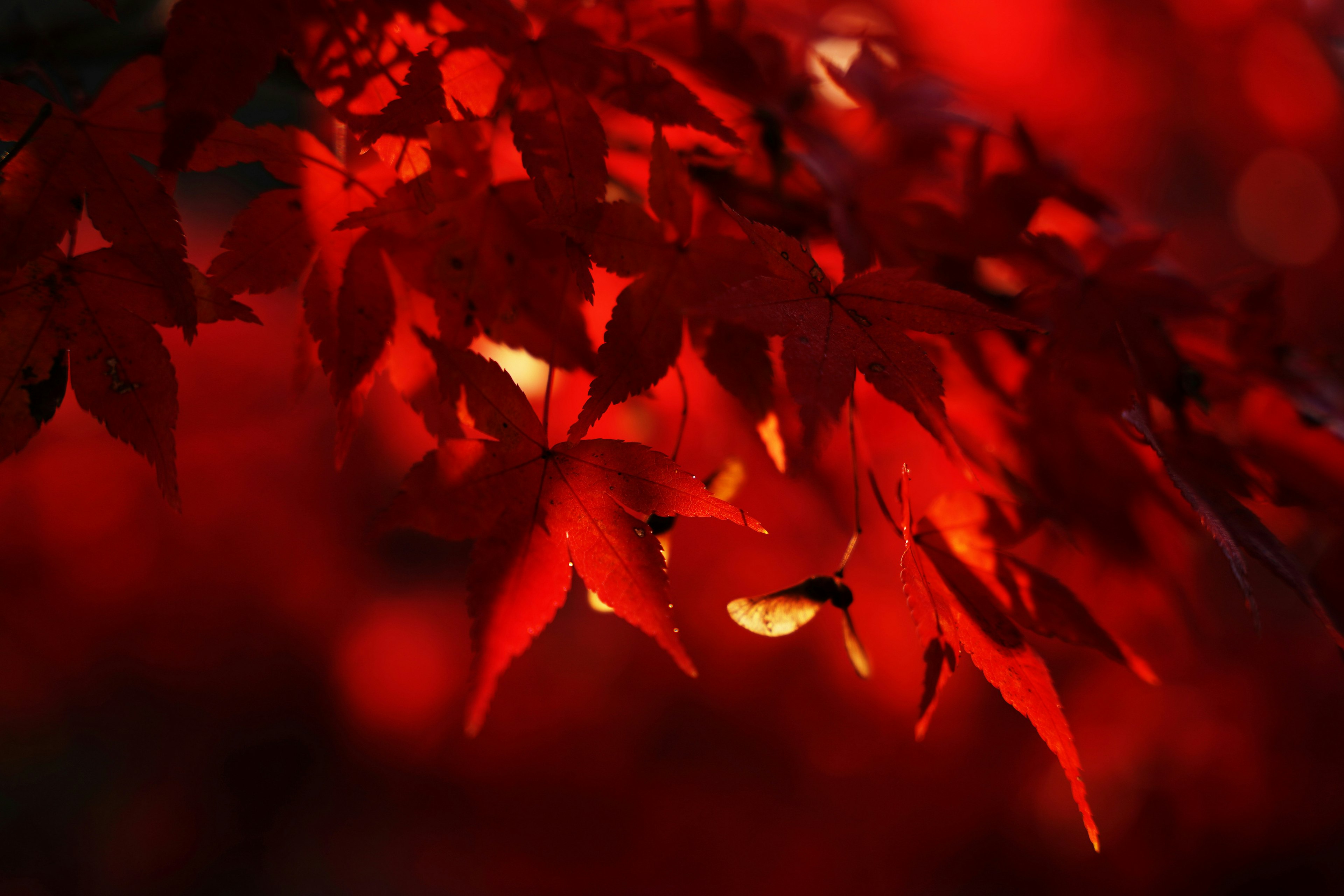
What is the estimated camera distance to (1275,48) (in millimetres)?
2102

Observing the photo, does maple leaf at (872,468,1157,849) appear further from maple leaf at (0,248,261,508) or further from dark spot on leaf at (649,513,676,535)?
maple leaf at (0,248,261,508)

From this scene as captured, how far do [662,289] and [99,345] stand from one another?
428 millimetres

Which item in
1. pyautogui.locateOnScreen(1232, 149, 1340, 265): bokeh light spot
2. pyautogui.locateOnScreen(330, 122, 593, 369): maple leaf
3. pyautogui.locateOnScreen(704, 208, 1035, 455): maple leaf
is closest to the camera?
pyautogui.locateOnScreen(704, 208, 1035, 455): maple leaf

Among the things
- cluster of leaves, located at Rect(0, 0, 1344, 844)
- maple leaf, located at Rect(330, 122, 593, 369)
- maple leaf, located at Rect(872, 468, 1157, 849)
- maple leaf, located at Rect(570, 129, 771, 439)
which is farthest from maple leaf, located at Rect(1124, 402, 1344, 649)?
maple leaf, located at Rect(330, 122, 593, 369)

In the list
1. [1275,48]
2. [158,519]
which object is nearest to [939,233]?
[1275,48]

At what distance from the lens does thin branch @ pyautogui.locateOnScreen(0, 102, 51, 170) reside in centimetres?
42

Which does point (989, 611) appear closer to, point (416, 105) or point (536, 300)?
point (536, 300)

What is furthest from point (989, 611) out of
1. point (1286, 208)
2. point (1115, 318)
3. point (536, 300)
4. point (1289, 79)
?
point (1286, 208)

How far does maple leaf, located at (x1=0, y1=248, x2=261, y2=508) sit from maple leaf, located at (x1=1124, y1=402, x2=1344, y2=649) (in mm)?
742

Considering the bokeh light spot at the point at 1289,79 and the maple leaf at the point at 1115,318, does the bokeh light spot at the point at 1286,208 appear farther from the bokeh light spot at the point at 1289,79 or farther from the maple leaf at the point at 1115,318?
the maple leaf at the point at 1115,318

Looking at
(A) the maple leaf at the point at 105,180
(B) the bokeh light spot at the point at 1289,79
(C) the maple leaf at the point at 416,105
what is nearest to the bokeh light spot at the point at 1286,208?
(B) the bokeh light spot at the point at 1289,79

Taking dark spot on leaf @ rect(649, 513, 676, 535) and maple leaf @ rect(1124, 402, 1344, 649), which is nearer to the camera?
maple leaf @ rect(1124, 402, 1344, 649)

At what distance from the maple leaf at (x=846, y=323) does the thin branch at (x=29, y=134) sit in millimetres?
485

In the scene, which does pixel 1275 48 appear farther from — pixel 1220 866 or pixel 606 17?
pixel 606 17
